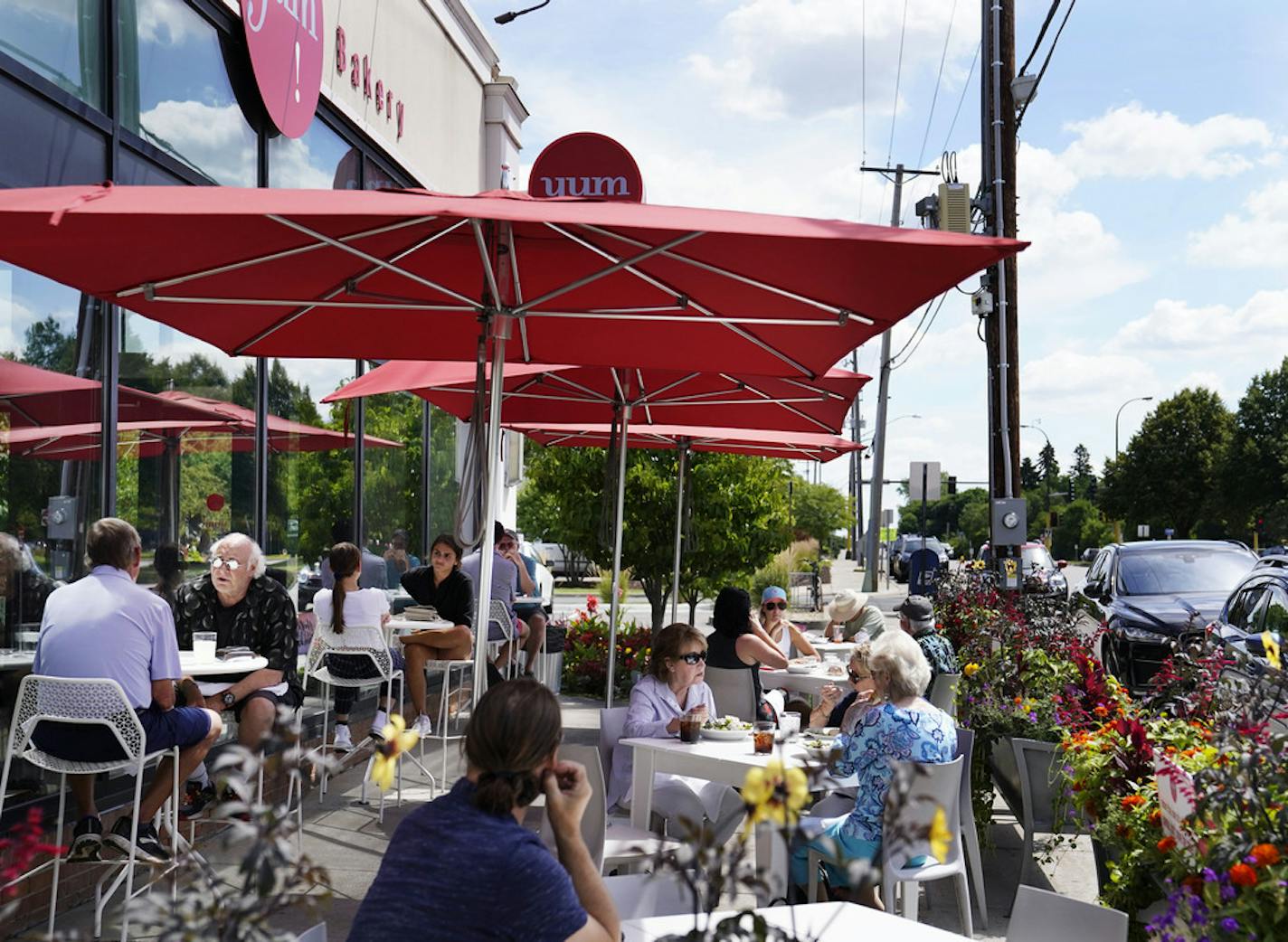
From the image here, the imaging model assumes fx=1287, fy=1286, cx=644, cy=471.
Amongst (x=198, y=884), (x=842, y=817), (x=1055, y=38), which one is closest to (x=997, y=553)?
(x=1055, y=38)

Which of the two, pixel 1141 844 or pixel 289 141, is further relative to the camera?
pixel 289 141

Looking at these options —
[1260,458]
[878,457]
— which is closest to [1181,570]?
[878,457]

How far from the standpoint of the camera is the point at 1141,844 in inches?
179

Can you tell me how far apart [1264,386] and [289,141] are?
6311cm

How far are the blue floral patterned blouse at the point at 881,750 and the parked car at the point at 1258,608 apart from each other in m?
4.59

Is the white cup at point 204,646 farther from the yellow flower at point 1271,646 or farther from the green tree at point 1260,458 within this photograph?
the green tree at point 1260,458

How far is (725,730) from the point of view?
20.6 ft

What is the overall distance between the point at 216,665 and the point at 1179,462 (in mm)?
71512

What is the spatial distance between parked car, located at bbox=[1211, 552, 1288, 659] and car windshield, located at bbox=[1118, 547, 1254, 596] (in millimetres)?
4706

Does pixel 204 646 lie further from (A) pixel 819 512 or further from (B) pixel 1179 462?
(B) pixel 1179 462

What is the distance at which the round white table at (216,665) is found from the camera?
6156 mm

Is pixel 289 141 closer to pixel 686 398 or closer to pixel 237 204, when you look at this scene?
pixel 686 398

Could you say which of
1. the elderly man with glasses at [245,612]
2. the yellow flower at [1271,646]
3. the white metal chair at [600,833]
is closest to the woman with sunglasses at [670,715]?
the white metal chair at [600,833]

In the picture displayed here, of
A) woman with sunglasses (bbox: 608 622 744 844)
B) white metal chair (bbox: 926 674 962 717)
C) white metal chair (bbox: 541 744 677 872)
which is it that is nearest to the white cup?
woman with sunglasses (bbox: 608 622 744 844)
